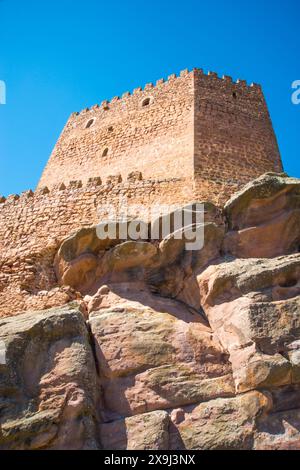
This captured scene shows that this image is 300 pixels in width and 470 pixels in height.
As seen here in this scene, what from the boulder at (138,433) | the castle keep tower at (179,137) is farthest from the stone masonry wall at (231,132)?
the boulder at (138,433)

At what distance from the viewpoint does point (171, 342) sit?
813 cm

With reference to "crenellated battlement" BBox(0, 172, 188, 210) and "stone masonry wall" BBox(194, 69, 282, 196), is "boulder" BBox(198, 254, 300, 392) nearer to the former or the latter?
"crenellated battlement" BBox(0, 172, 188, 210)

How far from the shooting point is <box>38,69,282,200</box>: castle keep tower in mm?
13969

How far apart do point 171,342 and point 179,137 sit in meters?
8.11

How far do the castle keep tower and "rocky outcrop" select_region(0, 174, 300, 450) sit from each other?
296cm

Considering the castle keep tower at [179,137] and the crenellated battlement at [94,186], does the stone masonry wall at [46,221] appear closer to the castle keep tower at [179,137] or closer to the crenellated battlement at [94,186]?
the crenellated battlement at [94,186]

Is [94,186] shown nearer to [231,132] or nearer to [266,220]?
[266,220]

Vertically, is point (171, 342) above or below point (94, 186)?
below

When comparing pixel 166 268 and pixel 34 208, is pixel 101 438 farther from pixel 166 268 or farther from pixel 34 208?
pixel 34 208

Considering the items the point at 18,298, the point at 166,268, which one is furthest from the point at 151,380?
the point at 18,298

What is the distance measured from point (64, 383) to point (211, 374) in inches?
90.4

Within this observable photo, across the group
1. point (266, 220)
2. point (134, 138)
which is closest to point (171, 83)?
point (134, 138)

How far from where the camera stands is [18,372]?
7422 mm

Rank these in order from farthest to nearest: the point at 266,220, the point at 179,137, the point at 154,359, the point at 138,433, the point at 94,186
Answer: the point at 179,137 < the point at 94,186 < the point at 266,220 < the point at 154,359 < the point at 138,433
